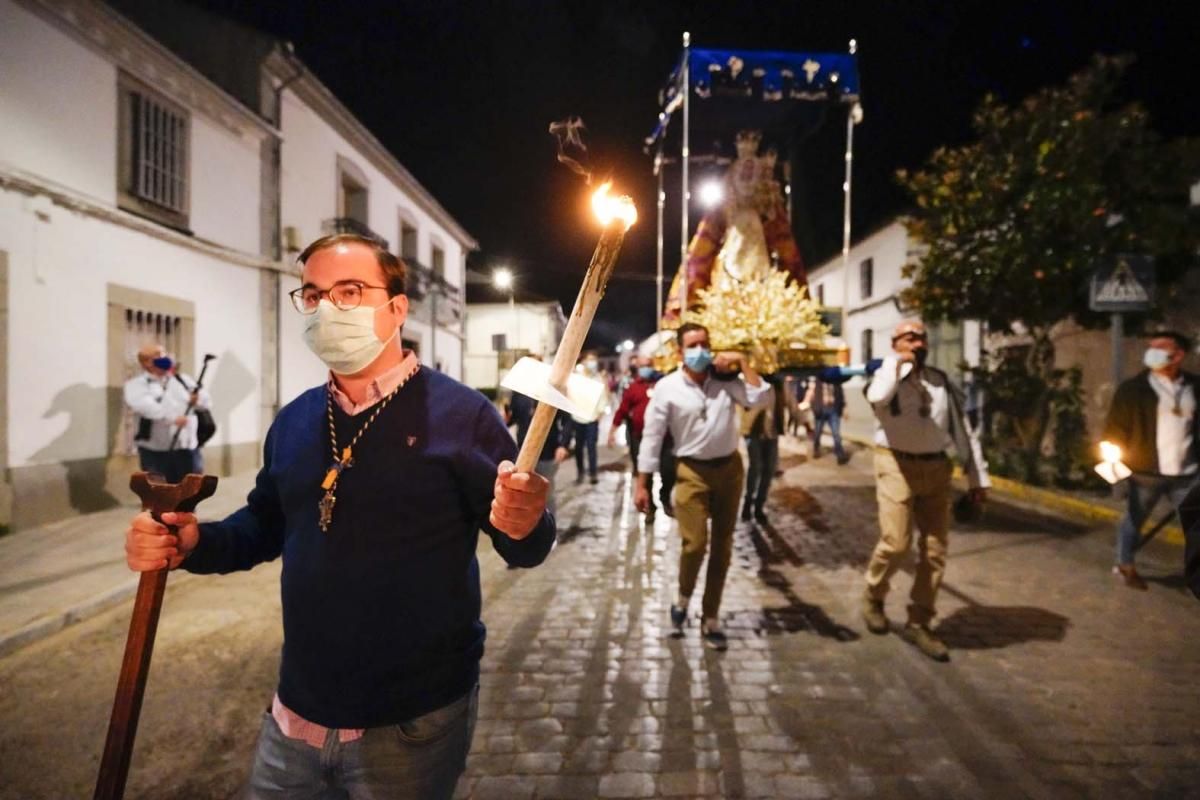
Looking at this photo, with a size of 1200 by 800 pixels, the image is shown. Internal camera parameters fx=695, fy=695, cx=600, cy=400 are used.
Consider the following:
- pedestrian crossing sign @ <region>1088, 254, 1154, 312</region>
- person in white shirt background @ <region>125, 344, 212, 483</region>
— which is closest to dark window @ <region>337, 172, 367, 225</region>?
person in white shirt background @ <region>125, 344, 212, 483</region>

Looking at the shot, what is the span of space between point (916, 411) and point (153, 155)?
33.1ft

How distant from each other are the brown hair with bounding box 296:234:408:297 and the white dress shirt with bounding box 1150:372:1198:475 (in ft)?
18.9

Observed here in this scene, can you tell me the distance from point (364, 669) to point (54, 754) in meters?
2.65

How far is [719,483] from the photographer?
443 cm

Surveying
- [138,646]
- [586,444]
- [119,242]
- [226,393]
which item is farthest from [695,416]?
[226,393]

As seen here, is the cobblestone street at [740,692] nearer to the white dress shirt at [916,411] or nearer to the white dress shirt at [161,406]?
the white dress shirt at [916,411]

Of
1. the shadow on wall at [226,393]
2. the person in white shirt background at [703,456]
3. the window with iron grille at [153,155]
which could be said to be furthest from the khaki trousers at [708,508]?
the shadow on wall at [226,393]

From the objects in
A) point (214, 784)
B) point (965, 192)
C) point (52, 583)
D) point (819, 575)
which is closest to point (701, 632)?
point (819, 575)

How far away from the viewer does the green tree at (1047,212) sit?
9.08 meters

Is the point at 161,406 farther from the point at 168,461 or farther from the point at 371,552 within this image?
the point at 371,552

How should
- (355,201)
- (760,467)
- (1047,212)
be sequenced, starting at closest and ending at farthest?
(760,467) < (1047,212) < (355,201)

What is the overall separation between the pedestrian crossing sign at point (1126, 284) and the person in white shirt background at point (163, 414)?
9480 mm

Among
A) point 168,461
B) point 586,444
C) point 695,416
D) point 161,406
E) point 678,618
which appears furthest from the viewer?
point 586,444

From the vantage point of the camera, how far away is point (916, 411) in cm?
433
